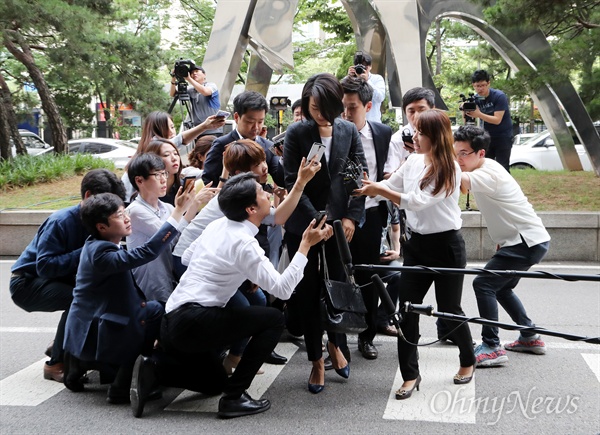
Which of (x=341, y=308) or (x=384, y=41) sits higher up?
(x=384, y=41)

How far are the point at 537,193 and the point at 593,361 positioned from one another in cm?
618

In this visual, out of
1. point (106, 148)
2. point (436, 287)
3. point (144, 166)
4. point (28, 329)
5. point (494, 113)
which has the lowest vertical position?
point (106, 148)

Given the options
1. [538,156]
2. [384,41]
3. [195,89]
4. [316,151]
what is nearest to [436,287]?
[316,151]

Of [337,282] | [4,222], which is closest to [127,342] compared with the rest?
[337,282]

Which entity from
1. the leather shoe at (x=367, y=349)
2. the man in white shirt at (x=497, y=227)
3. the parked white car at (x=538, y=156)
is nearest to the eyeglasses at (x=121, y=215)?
the leather shoe at (x=367, y=349)

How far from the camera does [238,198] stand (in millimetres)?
4191

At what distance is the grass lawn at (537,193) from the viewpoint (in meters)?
10.3

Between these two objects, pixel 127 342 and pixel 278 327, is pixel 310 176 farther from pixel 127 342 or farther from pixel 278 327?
pixel 127 342

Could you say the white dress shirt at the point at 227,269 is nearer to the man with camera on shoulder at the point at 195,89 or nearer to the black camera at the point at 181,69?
the man with camera on shoulder at the point at 195,89

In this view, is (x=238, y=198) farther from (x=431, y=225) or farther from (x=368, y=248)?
(x=368, y=248)

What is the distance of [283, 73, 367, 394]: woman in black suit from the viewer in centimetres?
462

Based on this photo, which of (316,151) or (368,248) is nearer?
(316,151)

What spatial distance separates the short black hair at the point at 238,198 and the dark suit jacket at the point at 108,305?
0.40 m

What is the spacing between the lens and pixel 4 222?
9742mm
